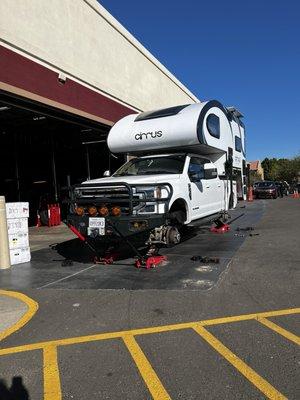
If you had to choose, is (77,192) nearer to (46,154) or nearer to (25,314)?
(25,314)

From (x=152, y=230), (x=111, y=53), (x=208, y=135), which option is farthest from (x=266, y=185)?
(x=152, y=230)

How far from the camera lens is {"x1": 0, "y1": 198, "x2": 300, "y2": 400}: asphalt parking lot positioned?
149 inches

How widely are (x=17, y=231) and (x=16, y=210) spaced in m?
0.44

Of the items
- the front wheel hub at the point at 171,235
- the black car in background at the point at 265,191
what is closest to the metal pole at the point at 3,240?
the front wheel hub at the point at 171,235

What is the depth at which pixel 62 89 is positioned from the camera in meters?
16.1

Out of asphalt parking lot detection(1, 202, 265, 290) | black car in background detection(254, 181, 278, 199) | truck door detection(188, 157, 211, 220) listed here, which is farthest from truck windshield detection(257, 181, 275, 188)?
asphalt parking lot detection(1, 202, 265, 290)

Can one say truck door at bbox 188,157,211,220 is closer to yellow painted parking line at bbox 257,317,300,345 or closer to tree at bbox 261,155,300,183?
yellow painted parking line at bbox 257,317,300,345

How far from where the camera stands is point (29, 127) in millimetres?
19953

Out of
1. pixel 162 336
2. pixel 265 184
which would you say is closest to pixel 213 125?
pixel 162 336

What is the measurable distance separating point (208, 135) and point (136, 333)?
6.96 metres

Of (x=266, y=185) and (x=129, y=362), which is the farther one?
(x=266, y=185)

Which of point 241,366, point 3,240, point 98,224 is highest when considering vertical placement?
point 98,224

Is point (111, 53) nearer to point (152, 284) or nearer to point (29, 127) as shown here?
point (29, 127)

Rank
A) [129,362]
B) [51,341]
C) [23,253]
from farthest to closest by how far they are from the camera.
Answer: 1. [23,253]
2. [51,341]
3. [129,362]
